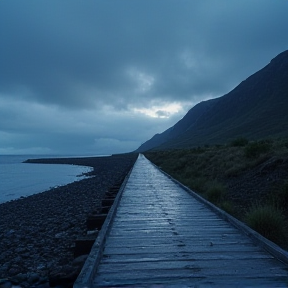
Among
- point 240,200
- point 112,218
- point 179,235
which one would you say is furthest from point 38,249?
point 240,200

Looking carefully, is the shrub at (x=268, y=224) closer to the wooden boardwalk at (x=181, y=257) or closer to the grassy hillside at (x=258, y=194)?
the grassy hillside at (x=258, y=194)

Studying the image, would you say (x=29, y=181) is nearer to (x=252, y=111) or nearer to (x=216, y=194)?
(x=216, y=194)

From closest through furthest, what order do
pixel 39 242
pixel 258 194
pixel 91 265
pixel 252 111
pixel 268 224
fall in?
pixel 91 265 < pixel 268 224 < pixel 39 242 < pixel 258 194 < pixel 252 111

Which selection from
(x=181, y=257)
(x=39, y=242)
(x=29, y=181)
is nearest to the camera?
(x=181, y=257)

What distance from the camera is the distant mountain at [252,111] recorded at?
312 feet

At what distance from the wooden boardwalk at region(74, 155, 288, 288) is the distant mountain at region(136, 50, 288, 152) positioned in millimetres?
78755

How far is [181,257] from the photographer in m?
4.52

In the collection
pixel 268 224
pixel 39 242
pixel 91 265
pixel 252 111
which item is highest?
pixel 252 111

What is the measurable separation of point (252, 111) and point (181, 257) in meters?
122

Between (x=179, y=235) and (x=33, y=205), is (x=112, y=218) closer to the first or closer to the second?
(x=179, y=235)

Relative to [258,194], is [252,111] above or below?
above

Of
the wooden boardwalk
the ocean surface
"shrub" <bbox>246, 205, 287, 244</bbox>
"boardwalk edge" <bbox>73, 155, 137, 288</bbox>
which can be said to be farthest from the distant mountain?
"boardwalk edge" <bbox>73, 155, 137, 288</bbox>

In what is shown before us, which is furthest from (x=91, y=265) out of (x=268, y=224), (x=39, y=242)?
(x=39, y=242)

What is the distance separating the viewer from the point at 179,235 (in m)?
5.79
